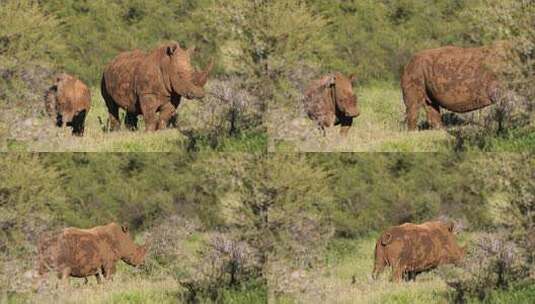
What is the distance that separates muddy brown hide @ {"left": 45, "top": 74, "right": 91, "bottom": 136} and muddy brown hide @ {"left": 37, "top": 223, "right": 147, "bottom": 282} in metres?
2.08

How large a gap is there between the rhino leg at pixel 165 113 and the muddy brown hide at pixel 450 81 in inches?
162

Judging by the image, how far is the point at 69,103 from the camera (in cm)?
3228

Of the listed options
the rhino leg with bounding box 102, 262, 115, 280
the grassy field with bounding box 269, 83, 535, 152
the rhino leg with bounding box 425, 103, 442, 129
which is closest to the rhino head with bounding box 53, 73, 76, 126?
the rhino leg with bounding box 102, 262, 115, 280

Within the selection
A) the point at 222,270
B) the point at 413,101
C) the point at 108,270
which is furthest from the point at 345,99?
the point at 108,270

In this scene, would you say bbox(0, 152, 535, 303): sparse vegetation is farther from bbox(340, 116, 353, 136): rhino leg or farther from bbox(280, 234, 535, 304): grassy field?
bbox(340, 116, 353, 136): rhino leg

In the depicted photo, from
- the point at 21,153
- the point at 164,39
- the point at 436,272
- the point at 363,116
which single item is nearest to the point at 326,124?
the point at 363,116

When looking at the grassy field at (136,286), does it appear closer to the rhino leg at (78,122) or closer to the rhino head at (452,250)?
the rhino leg at (78,122)

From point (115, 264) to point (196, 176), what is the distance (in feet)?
10.9

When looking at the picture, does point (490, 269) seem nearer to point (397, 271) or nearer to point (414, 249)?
point (414, 249)

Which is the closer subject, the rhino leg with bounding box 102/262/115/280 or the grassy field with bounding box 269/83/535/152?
the grassy field with bounding box 269/83/535/152

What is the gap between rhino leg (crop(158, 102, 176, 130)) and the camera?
3077 centimetres

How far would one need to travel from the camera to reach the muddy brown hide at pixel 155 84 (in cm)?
3088

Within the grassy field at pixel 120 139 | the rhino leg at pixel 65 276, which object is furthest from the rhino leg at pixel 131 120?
the rhino leg at pixel 65 276

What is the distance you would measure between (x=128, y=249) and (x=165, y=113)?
280 centimetres
